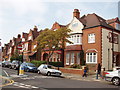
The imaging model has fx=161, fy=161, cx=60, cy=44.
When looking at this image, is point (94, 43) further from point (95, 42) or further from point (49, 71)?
point (49, 71)

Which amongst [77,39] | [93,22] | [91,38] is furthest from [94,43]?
[93,22]

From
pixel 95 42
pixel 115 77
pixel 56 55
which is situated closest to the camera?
pixel 115 77

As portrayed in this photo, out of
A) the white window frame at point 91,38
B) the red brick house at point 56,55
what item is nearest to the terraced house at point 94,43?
the white window frame at point 91,38

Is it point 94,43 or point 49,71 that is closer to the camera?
point 49,71

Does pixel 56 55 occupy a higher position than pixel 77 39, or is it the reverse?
pixel 77 39

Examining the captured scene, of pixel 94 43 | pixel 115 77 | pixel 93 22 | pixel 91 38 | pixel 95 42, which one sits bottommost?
pixel 115 77

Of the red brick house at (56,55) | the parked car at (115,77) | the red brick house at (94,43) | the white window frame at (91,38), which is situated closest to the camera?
the parked car at (115,77)

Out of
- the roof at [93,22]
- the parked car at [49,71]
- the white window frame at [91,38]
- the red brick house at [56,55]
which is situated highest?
the roof at [93,22]

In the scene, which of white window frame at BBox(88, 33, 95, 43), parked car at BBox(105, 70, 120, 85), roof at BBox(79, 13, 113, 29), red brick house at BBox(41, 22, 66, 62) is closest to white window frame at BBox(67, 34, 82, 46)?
white window frame at BBox(88, 33, 95, 43)

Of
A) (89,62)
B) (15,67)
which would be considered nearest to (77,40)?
(89,62)

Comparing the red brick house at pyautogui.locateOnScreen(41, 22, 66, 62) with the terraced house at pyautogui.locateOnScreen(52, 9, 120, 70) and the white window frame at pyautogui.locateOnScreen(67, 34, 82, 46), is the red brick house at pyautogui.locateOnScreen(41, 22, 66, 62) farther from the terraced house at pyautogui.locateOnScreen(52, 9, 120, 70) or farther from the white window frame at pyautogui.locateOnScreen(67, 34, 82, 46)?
the white window frame at pyautogui.locateOnScreen(67, 34, 82, 46)

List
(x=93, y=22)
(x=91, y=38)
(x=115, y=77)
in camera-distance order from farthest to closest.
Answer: (x=93, y=22) < (x=91, y=38) < (x=115, y=77)

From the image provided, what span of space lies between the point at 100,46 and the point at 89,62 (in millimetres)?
3331

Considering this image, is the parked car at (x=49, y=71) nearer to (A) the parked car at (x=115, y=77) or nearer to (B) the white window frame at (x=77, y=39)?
(A) the parked car at (x=115, y=77)
